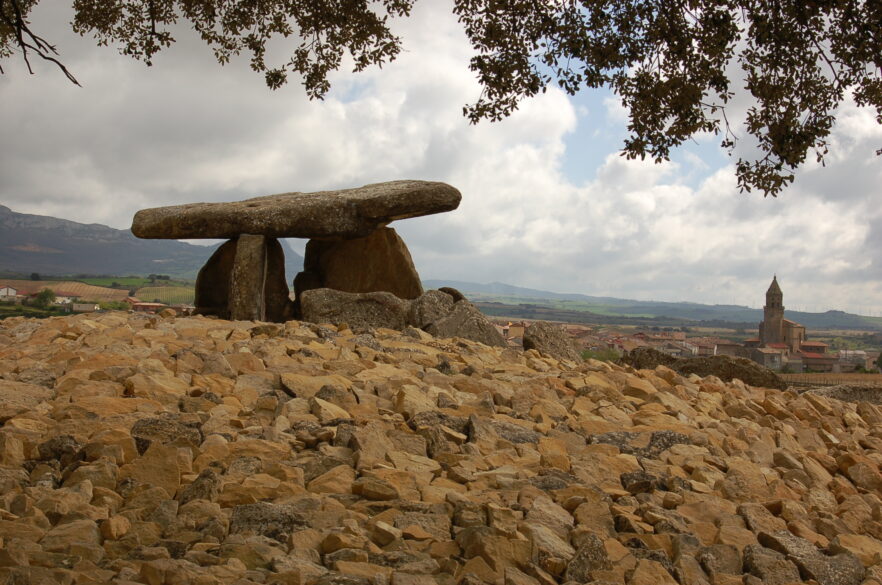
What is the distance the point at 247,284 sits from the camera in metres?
11.9

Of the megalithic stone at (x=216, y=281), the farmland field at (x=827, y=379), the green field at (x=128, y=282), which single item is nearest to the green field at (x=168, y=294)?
the megalithic stone at (x=216, y=281)

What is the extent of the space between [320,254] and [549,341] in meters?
4.82

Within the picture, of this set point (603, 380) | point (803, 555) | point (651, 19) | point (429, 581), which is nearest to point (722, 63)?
point (651, 19)

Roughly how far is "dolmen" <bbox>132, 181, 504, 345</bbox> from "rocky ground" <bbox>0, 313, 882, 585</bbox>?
11.2 ft

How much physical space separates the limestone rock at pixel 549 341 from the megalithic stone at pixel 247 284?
4.16 m

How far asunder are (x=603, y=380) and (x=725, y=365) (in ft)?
14.0

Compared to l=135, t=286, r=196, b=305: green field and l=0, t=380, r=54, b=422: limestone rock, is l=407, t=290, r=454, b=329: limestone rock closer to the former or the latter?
l=135, t=286, r=196, b=305: green field

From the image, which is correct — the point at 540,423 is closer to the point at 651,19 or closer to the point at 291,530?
the point at 291,530

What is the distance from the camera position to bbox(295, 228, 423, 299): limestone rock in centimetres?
1280

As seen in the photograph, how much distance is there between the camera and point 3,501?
161 inches

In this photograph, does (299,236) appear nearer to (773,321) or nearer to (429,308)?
(429,308)

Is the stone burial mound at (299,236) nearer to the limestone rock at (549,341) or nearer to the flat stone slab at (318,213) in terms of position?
the flat stone slab at (318,213)

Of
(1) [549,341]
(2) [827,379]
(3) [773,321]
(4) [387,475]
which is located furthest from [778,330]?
(4) [387,475]

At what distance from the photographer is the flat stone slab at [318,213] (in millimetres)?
11906
